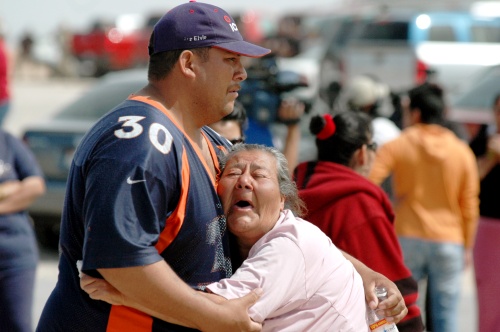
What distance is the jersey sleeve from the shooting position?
8.60 feet

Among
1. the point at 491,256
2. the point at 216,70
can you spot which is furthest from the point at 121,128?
the point at 491,256

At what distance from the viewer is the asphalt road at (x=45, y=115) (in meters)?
7.34

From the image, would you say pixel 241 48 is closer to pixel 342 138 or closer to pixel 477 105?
pixel 342 138

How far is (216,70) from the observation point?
9.04 ft

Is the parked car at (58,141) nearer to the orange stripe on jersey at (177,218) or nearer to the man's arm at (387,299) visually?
the man's arm at (387,299)

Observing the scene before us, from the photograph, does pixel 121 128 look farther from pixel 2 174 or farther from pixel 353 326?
pixel 2 174

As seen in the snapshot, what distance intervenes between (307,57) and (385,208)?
14472 mm

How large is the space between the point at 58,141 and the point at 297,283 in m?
6.04

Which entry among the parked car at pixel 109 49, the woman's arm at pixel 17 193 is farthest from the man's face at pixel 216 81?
the parked car at pixel 109 49

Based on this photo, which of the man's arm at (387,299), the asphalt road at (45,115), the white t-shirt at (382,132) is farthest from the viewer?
the asphalt road at (45,115)

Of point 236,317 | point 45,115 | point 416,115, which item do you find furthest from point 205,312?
point 45,115

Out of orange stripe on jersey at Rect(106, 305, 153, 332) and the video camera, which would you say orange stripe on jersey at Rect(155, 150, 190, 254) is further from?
the video camera

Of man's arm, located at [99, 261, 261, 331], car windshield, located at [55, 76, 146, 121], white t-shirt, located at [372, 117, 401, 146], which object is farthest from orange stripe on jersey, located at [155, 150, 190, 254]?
car windshield, located at [55, 76, 146, 121]

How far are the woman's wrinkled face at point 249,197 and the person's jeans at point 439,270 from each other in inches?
117
